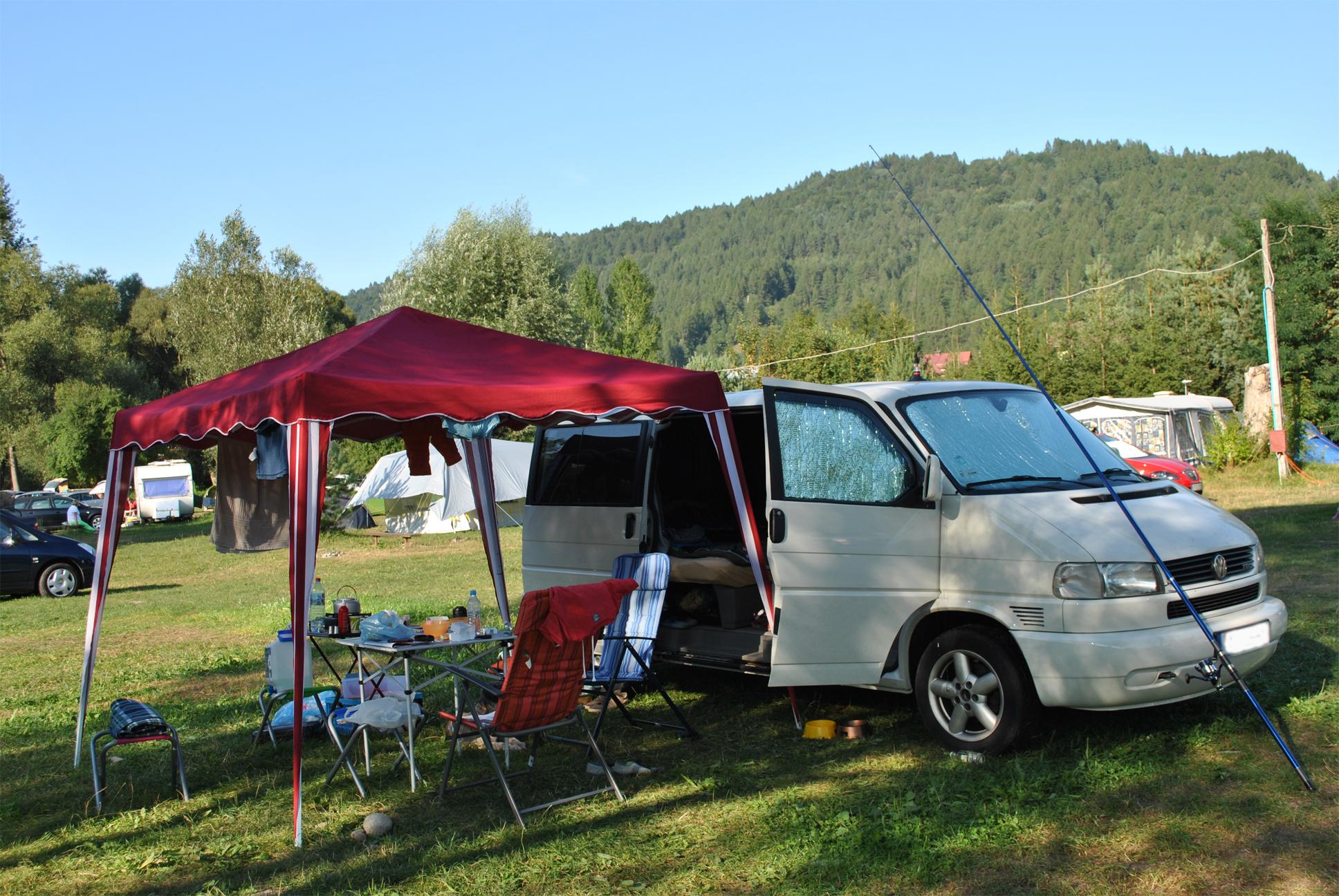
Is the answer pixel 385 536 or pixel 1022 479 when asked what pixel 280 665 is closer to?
pixel 1022 479

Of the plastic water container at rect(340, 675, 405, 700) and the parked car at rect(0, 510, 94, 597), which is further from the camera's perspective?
the parked car at rect(0, 510, 94, 597)

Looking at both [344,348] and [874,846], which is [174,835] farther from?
[874,846]

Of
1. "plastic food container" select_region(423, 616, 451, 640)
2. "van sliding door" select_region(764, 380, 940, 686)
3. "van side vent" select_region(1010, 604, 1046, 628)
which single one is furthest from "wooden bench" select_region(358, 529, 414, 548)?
"van side vent" select_region(1010, 604, 1046, 628)

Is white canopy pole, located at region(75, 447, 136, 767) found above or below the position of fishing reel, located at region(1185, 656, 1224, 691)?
above

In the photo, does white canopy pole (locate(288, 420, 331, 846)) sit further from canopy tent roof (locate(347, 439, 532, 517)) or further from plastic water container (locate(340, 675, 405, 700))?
canopy tent roof (locate(347, 439, 532, 517))

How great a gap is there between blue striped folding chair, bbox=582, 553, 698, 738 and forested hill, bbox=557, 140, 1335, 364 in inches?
2931

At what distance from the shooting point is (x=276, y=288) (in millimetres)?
41719

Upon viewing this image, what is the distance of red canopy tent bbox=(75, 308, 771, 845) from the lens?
17.1ft

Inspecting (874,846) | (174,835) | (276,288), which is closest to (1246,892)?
(874,846)

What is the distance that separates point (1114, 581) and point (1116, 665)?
399 mm

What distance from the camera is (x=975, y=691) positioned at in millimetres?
5457

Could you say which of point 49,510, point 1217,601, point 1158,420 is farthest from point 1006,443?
point 49,510

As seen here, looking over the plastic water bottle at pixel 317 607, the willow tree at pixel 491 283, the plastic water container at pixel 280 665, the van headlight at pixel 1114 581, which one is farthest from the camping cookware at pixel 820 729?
the willow tree at pixel 491 283

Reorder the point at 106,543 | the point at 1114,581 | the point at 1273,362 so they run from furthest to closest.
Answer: the point at 1273,362 < the point at 106,543 < the point at 1114,581
